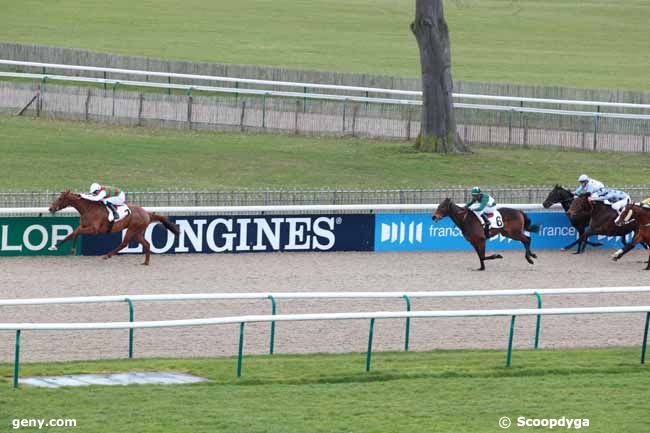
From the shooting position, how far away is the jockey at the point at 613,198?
76.3ft

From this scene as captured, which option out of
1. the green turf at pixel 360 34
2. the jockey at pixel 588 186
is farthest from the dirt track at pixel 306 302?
the green turf at pixel 360 34

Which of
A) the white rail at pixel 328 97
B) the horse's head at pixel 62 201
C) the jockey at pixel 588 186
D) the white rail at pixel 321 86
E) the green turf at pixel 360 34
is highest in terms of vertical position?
the green turf at pixel 360 34

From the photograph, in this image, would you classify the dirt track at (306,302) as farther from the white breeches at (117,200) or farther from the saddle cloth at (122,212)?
the white breeches at (117,200)

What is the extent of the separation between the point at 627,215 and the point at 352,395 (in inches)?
433

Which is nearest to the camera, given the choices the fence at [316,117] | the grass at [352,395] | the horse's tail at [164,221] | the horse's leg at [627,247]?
the grass at [352,395]

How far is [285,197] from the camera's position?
2244cm

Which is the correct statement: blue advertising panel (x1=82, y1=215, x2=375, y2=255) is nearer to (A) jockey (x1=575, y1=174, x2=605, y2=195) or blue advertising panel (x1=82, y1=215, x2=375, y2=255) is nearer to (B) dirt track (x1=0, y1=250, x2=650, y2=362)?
(B) dirt track (x1=0, y1=250, x2=650, y2=362)

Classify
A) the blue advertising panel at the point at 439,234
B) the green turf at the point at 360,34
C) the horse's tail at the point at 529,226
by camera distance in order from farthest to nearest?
1. the green turf at the point at 360,34
2. the blue advertising panel at the point at 439,234
3. the horse's tail at the point at 529,226

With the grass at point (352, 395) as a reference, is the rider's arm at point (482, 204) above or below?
above

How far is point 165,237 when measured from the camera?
21688mm

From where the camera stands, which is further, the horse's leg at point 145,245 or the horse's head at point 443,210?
the horse's head at point 443,210

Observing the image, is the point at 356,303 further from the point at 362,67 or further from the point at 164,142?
the point at 362,67

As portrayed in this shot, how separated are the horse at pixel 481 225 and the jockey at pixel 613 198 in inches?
64.5

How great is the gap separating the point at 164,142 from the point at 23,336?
1590 centimetres
